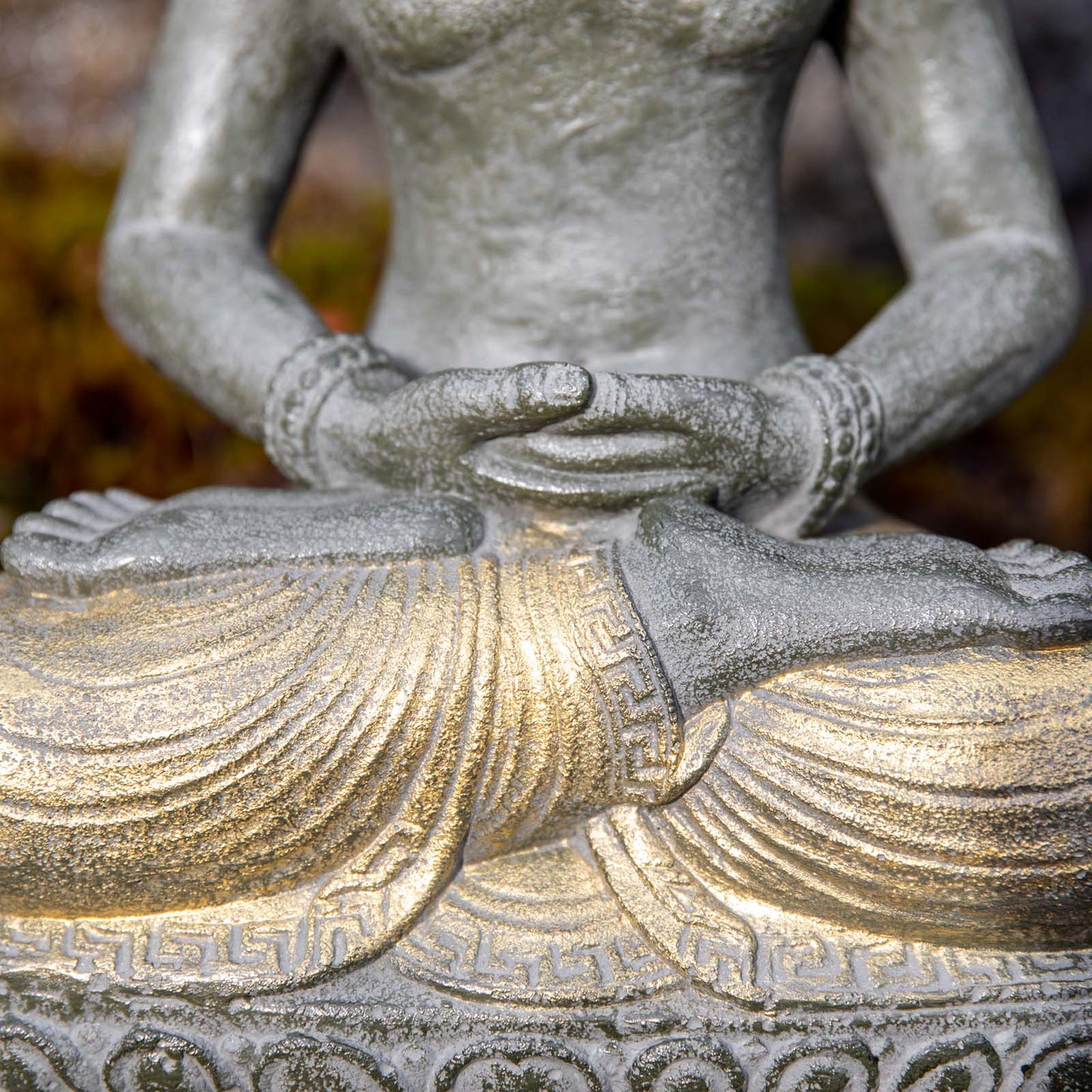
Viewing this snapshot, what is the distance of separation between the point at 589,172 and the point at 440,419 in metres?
0.43

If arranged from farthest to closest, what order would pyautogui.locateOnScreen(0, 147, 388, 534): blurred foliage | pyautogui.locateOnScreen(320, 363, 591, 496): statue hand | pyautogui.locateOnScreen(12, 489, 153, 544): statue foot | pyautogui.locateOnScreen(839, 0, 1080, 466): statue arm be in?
pyautogui.locateOnScreen(0, 147, 388, 534): blurred foliage → pyautogui.locateOnScreen(839, 0, 1080, 466): statue arm → pyautogui.locateOnScreen(12, 489, 153, 544): statue foot → pyautogui.locateOnScreen(320, 363, 591, 496): statue hand

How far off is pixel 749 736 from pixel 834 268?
2620mm

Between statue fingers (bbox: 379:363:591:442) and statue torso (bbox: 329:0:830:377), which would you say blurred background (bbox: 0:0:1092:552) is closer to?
statue torso (bbox: 329:0:830:377)

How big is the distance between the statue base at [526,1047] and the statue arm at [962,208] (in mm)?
645

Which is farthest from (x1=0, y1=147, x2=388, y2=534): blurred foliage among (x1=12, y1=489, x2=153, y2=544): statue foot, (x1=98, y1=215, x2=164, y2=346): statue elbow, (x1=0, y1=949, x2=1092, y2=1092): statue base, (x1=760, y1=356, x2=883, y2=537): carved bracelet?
(x1=0, y1=949, x2=1092, y2=1092): statue base

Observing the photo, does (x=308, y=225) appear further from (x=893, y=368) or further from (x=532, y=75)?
(x=893, y=368)

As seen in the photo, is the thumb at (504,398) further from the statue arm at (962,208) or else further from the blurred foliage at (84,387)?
the blurred foliage at (84,387)

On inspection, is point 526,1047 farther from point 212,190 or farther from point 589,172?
point 212,190

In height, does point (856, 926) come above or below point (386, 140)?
below

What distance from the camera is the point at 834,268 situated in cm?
363

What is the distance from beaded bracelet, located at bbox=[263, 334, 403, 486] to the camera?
1492mm

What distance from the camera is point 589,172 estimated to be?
1603 millimetres

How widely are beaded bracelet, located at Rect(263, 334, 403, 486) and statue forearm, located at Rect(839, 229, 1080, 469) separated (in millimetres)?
577

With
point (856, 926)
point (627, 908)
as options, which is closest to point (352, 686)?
point (627, 908)
